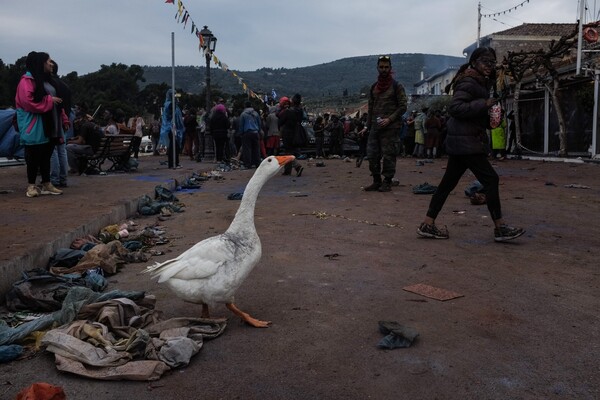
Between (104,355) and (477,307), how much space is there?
7.48ft

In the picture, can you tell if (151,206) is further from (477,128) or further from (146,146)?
(146,146)

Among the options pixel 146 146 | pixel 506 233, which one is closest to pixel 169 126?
pixel 506 233

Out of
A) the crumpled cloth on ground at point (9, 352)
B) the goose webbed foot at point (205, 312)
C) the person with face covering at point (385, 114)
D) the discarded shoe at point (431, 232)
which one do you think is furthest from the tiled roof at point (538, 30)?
the crumpled cloth on ground at point (9, 352)

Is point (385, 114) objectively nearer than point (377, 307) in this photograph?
No

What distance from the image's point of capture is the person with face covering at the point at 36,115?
7.61m

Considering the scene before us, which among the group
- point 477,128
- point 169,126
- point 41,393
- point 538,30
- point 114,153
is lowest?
point 41,393

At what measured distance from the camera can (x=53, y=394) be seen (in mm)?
2145

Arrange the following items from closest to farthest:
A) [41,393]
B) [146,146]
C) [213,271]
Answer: [41,393]
[213,271]
[146,146]

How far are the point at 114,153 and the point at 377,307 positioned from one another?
10587mm

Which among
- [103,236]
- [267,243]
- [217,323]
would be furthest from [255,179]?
[103,236]

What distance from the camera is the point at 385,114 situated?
891 centimetres

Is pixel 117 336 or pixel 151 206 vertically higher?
pixel 151 206

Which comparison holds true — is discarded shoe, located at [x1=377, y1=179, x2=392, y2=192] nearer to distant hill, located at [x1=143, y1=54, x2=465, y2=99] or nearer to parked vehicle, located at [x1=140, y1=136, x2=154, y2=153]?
parked vehicle, located at [x1=140, y1=136, x2=154, y2=153]

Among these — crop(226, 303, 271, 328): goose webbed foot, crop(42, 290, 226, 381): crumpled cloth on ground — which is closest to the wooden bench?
crop(42, 290, 226, 381): crumpled cloth on ground
